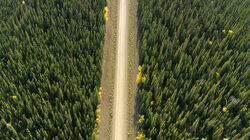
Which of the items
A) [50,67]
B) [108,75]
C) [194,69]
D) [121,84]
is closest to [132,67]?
[121,84]

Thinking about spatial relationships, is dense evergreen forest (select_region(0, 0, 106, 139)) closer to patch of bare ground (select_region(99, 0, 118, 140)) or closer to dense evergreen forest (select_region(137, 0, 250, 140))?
patch of bare ground (select_region(99, 0, 118, 140))

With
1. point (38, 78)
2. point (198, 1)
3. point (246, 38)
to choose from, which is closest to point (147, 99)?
point (38, 78)

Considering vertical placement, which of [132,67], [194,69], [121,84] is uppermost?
[194,69]

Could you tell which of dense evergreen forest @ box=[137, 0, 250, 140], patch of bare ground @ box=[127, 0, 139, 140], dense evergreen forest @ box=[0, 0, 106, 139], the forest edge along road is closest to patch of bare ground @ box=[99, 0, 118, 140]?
the forest edge along road

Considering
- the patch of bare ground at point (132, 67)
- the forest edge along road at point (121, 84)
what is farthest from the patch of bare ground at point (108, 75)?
the patch of bare ground at point (132, 67)

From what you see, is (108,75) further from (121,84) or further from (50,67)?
(50,67)

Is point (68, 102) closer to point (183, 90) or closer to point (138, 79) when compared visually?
point (138, 79)
